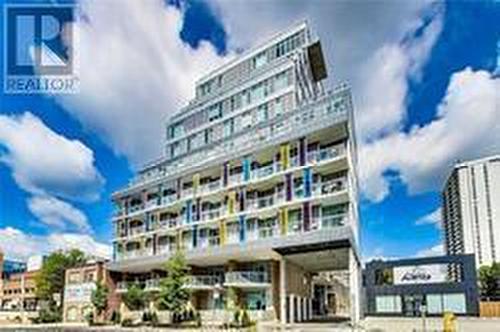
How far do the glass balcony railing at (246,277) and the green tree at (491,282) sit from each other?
4259 centimetres

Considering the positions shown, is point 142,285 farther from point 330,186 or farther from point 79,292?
point 330,186

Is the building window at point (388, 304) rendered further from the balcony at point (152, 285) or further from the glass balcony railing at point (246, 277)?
the balcony at point (152, 285)

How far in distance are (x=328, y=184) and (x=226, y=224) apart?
1061 cm

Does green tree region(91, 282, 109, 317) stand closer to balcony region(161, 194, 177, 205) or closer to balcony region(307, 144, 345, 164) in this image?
balcony region(161, 194, 177, 205)

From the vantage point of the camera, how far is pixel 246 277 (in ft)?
146

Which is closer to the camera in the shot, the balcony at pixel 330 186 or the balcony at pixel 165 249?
the balcony at pixel 330 186

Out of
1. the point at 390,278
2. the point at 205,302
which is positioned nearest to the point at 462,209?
the point at 390,278

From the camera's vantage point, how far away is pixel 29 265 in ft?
364

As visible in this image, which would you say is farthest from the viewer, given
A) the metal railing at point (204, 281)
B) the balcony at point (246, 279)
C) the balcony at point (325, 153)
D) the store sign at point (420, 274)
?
the metal railing at point (204, 281)

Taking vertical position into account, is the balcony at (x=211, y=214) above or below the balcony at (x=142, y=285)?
above

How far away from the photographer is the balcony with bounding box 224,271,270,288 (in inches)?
1730

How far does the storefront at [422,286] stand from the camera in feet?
149

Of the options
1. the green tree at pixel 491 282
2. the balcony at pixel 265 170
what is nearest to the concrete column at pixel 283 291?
the balcony at pixel 265 170

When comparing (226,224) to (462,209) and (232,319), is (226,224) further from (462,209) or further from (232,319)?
(462,209)
